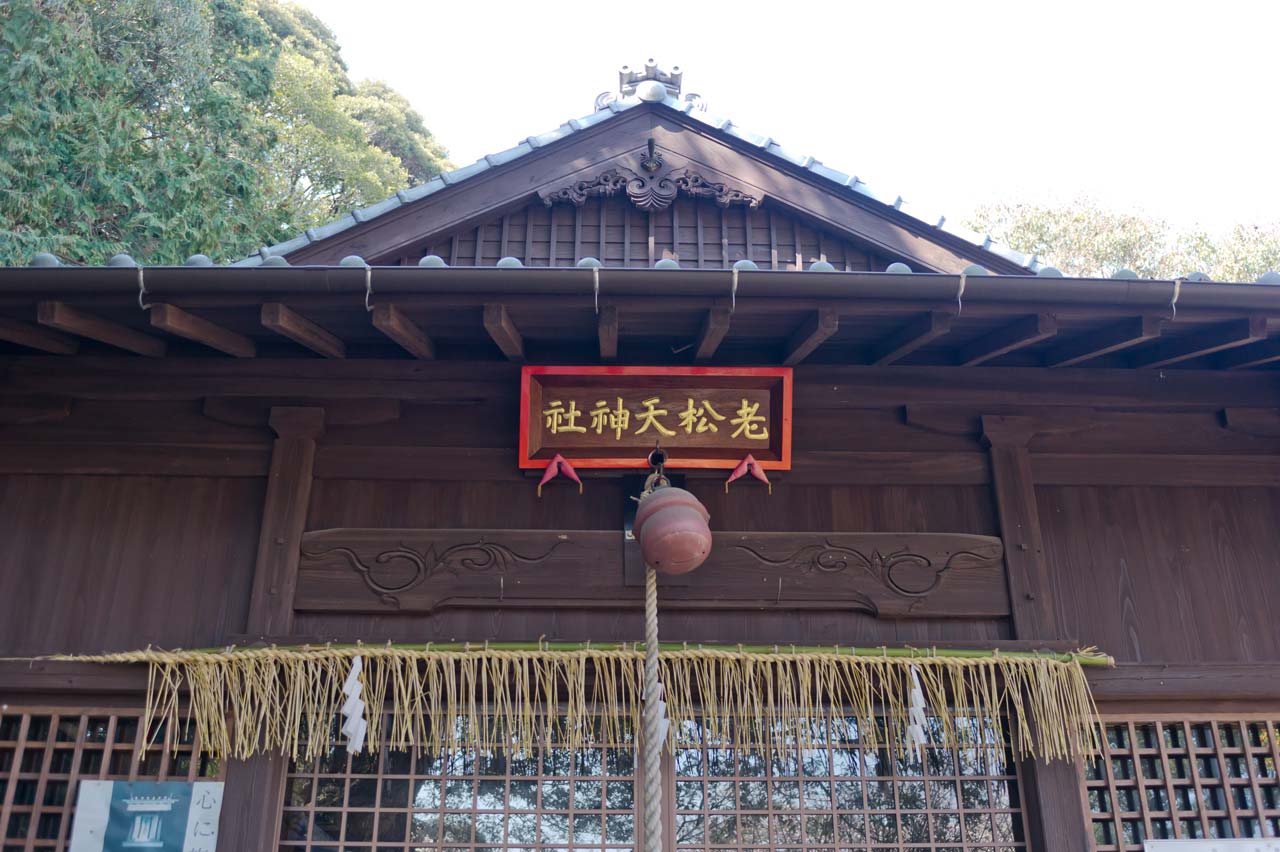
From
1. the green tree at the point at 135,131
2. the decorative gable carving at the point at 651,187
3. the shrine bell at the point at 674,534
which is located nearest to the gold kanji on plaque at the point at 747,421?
the shrine bell at the point at 674,534

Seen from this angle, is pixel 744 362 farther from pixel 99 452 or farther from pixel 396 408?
pixel 99 452

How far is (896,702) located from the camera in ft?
13.9

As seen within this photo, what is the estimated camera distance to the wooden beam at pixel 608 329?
12.8 feet

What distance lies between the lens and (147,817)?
4.00m

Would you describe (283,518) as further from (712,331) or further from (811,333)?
(811,333)

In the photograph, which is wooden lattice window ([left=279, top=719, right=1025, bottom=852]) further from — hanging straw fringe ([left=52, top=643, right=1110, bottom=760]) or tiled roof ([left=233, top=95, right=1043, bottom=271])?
tiled roof ([left=233, top=95, right=1043, bottom=271])

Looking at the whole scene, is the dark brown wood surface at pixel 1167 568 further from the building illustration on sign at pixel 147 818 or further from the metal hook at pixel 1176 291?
the building illustration on sign at pixel 147 818

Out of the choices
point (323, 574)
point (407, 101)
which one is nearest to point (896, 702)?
point (323, 574)

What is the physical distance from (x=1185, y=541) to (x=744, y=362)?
8.49 feet

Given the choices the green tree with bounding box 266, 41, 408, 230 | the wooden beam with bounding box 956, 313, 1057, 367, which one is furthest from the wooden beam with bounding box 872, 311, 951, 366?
the green tree with bounding box 266, 41, 408, 230

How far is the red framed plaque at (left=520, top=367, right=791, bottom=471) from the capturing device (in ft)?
14.6

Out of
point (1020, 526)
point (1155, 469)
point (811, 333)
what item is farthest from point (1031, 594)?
point (811, 333)

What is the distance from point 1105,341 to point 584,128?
348 centimetres

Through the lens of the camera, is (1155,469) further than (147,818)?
Yes
